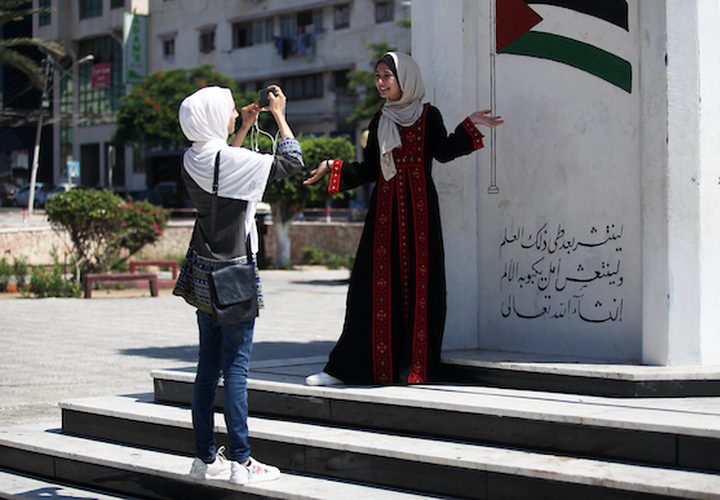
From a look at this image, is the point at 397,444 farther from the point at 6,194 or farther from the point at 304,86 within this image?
the point at 6,194

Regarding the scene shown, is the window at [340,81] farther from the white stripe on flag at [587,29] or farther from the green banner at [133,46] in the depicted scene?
the white stripe on flag at [587,29]

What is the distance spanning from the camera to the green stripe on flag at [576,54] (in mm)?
6918

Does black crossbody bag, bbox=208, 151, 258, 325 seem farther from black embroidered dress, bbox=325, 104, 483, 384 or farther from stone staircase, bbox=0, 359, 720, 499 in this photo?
black embroidered dress, bbox=325, 104, 483, 384

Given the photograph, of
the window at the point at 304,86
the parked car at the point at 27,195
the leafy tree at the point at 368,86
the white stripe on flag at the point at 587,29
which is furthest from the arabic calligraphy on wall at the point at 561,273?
the parked car at the point at 27,195

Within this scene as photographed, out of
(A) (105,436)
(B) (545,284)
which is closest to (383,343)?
(B) (545,284)

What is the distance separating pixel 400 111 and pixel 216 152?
176 centimetres

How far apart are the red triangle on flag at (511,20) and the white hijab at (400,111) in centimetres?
75

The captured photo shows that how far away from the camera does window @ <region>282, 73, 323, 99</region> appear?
5106 centimetres

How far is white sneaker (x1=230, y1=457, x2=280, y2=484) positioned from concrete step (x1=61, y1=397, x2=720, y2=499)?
26 centimetres

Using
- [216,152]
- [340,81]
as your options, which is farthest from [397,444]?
[340,81]

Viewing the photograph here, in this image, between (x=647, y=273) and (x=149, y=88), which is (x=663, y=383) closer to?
(x=647, y=273)

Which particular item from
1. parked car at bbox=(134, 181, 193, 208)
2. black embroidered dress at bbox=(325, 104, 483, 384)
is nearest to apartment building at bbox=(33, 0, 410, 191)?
parked car at bbox=(134, 181, 193, 208)

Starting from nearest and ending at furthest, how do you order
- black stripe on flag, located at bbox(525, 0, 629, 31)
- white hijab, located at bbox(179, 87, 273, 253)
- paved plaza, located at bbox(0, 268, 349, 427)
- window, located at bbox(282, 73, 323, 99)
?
white hijab, located at bbox(179, 87, 273, 253) → black stripe on flag, located at bbox(525, 0, 629, 31) → paved plaza, located at bbox(0, 268, 349, 427) → window, located at bbox(282, 73, 323, 99)

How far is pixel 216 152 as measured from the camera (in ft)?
18.5
